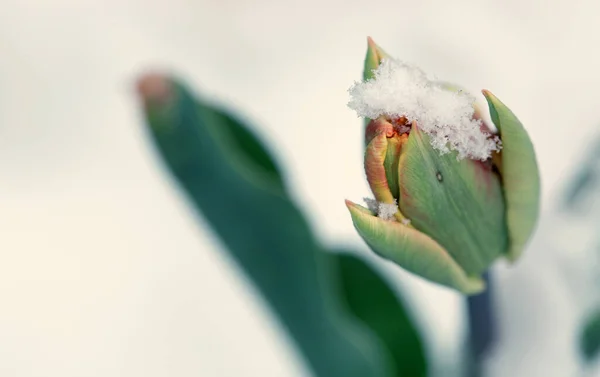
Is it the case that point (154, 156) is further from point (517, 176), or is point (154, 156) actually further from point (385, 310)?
point (517, 176)

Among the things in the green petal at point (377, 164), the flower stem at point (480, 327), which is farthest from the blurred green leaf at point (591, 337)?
the green petal at point (377, 164)

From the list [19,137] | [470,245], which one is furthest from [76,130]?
[470,245]

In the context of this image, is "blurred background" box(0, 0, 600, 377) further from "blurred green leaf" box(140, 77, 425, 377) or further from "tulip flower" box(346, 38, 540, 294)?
"tulip flower" box(346, 38, 540, 294)

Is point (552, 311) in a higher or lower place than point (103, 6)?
lower

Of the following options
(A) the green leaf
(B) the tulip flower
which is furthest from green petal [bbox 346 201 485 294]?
(A) the green leaf

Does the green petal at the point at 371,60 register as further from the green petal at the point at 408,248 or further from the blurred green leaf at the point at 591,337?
the blurred green leaf at the point at 591,337

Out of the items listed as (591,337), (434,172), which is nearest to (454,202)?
(434,172)

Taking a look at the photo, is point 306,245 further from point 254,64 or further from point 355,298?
point 254,64
